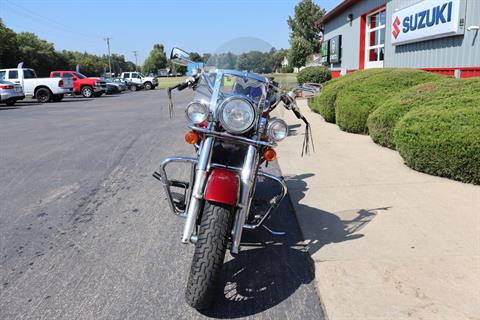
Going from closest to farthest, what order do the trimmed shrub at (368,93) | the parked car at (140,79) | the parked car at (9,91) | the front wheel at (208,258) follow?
the front wheel at (208,258) → the trimmed shrub at (368,93) → the parked car at (9,91) → the parked car at (140,79)

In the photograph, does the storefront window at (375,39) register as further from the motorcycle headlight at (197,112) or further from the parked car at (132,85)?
the parked car at (132,85)

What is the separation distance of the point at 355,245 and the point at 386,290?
76 cm

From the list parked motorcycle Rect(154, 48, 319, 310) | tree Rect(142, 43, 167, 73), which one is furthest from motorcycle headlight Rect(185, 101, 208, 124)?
tree Rect(142, 43, 167, 73)

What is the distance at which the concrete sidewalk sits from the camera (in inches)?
112

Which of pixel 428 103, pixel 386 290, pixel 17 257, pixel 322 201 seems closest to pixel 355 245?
pixel 386 290

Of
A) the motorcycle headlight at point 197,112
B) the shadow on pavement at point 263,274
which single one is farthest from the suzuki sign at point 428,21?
the motorcycle headlight at point 197,112

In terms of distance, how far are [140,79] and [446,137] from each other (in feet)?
Result: 135

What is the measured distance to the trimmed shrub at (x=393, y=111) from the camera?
270 inches

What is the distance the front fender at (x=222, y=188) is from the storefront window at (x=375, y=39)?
13990 mm

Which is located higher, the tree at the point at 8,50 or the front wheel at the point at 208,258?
the tree at the point at 8,50

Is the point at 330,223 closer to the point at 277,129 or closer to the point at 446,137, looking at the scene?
the point at 277,129

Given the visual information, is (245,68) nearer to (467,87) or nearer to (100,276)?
(100,276)

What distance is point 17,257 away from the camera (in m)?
3.66

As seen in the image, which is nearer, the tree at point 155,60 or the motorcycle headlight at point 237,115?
the motorcycle headlight at point 237,115
